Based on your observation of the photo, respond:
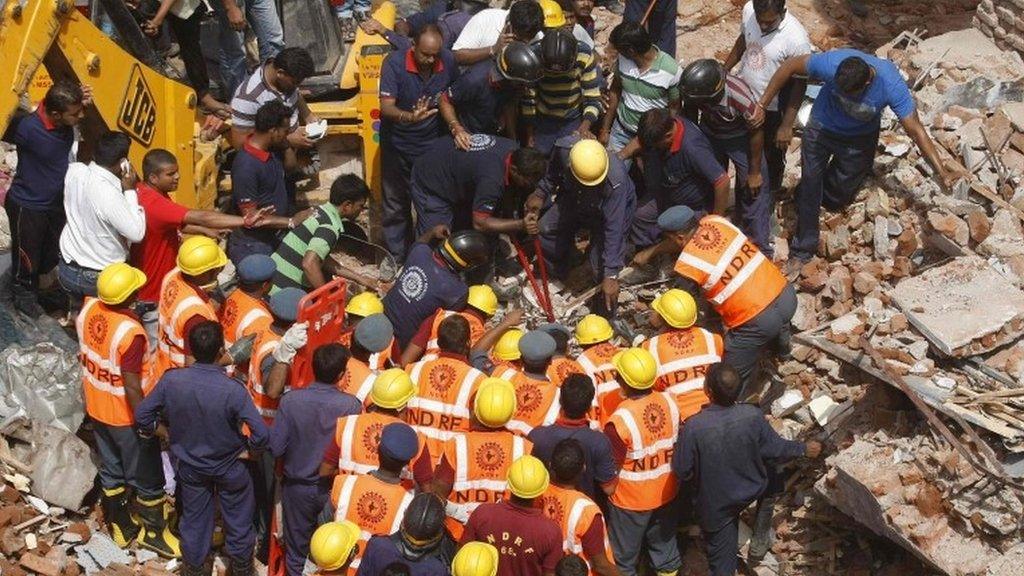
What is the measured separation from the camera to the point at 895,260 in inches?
374

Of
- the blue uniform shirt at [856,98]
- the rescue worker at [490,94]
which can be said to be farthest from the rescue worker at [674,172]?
the rescue worker at [490,94]

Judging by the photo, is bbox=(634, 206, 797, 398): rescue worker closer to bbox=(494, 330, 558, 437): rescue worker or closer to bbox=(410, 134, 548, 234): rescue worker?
bbox=(410, 134, 548, 234): rescue worker

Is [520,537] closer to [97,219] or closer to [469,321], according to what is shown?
[469,321]

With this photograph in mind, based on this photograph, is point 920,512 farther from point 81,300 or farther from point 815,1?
point 815,1

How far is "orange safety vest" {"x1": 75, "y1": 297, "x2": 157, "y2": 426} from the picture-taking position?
8.05 m

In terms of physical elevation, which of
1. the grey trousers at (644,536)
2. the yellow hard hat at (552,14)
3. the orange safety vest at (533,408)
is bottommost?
the grey trousers at (644,536)

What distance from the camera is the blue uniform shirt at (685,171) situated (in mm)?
9148

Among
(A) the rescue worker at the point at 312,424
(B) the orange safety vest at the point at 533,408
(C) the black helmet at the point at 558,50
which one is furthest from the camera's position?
(C) the black helmet at the point at 558,50

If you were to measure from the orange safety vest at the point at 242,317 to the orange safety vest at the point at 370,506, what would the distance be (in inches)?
62.0

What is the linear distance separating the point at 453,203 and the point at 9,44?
3326 millimetres

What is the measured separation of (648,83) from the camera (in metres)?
9.65

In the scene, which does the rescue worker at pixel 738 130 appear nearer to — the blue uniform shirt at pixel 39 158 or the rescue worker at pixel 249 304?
the rescue worker at pixel 249 304

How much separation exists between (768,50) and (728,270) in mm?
1959

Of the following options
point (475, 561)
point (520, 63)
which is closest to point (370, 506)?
point (475, 561)
